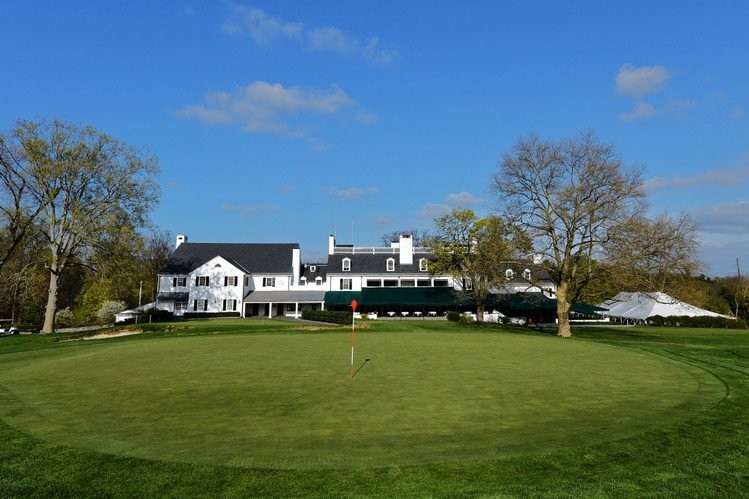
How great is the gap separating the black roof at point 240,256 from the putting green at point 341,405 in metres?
53.7

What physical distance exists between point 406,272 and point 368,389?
59.4m

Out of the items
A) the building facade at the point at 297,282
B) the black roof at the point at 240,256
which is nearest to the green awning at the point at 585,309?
the building facade at the point at 297,282

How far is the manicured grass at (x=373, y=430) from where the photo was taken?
6.32 meters

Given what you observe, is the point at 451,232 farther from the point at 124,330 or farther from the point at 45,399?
the point at 45,399

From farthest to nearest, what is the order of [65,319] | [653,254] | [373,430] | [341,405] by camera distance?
[65,319] → [653,254] → [341,405] → [373,430]

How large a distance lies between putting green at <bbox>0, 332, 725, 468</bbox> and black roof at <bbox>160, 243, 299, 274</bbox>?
53.7 metres

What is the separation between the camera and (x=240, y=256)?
75.1m

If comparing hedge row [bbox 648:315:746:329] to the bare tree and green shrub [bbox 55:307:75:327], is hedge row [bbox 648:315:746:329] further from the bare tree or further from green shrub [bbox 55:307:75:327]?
green shrub [bbox 55:307:75:327]

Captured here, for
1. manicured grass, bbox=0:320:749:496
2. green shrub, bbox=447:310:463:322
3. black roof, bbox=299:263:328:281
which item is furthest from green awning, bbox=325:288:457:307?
manicured grass, bbox=0:320:749:496

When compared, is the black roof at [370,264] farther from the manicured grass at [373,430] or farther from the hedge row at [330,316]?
the manicured grass at [373,430]

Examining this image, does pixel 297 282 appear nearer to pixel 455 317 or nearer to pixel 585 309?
pixel 455 317

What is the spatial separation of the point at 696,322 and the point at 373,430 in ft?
235

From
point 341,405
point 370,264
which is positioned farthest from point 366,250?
point 341,405

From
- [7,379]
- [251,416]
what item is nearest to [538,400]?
[251,416]
